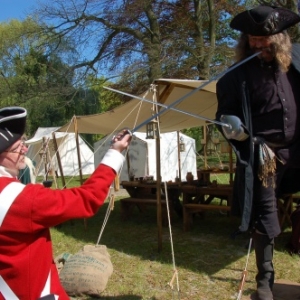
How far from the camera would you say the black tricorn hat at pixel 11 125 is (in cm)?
155

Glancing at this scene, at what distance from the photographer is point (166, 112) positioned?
588 cm

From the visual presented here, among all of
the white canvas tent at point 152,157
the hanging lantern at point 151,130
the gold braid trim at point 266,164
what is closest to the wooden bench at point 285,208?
the hanging lantern at point 151,130

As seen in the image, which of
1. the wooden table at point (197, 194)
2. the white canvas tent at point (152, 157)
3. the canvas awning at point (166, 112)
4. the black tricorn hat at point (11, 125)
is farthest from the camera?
the white canvas tent at point (152, 157)

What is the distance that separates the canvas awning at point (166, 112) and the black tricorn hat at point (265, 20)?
2.09 metres

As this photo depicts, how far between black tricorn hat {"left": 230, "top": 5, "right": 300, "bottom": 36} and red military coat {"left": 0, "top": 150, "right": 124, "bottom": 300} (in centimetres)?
118

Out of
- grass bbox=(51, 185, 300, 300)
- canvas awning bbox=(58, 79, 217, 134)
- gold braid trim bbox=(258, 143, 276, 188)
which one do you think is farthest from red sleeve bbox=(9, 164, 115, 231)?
canvas awning bbox=(58, 79, 217, 134)

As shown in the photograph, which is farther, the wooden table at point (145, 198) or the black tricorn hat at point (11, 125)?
the wooden table at point (145, 198)

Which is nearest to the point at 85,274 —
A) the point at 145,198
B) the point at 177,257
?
the point at 177,257

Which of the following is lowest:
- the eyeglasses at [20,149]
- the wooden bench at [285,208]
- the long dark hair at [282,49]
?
the wooden bench at [285,208]

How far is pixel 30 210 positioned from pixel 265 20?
158cm

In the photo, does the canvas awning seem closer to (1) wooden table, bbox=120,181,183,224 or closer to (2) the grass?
(1) wooden table, bbox=120,181,183,224

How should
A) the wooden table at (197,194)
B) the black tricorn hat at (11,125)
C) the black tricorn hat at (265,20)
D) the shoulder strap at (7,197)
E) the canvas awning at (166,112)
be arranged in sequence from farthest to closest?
1. the wooden table at (197,194)
2. the canvas awning at (166,112)
3. the black tricorn hat at (265,20)
4. the black tricorn hat at (11,125)
5. the shoulder strap at (7,197)

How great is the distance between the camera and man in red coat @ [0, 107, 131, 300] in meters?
1.45

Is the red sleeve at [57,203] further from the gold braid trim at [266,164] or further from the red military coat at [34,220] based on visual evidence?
the gold braid trim at [266,164]
